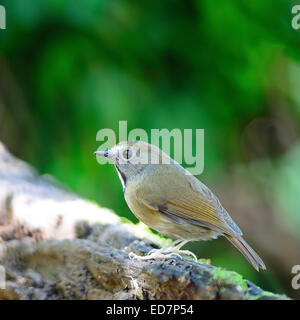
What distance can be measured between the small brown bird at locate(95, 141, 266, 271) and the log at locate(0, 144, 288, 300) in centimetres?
19

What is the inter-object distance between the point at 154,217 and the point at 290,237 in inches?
101

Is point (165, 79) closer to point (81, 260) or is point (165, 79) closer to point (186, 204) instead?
point (186, 204)

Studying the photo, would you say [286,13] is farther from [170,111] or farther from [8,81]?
[8,81]

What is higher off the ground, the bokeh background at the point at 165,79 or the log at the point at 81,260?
the bokeh background at the point at 165,79

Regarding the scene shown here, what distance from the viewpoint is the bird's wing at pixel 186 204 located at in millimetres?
3014

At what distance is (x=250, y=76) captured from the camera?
5.13 meters

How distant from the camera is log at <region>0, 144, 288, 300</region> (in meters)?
2.55

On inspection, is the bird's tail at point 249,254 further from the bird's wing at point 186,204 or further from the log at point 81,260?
the log at point 81,260

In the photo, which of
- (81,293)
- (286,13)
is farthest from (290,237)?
(81,293)

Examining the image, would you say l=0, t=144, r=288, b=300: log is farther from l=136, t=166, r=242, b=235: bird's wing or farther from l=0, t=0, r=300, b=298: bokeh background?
l=0, t=0, r=300, b=298: bokeh background

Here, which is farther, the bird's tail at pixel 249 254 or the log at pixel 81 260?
the bird's tail at pixel 249 254

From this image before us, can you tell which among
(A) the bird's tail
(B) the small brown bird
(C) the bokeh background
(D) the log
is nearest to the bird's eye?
(B) the small brown bird

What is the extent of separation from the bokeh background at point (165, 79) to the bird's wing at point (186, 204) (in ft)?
6.03

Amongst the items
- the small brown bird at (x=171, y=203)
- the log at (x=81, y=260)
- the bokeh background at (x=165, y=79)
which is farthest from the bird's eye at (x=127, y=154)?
the bokeh background at (x=165, y=79)
